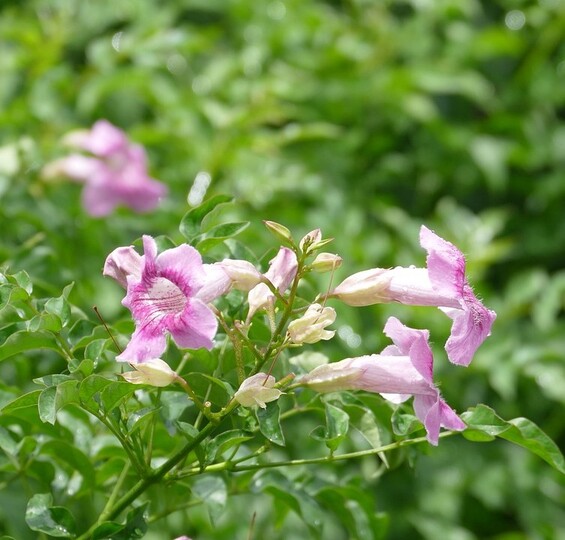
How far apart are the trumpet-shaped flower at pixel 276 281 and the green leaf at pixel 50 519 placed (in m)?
0.37

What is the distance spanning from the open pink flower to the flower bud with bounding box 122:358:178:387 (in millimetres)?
43

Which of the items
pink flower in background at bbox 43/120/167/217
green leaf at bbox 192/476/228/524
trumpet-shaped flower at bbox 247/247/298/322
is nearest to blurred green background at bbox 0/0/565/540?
pink flower in background at bbox 43/120/167/217

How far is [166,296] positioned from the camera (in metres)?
1.40

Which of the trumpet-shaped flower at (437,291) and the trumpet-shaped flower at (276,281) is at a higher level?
the trumpet-shaped flower at (276,281)

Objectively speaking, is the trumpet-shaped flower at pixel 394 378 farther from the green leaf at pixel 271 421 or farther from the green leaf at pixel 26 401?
the green leaf at pixel 26 401

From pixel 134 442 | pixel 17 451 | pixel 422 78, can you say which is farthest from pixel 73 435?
pixel 422 78

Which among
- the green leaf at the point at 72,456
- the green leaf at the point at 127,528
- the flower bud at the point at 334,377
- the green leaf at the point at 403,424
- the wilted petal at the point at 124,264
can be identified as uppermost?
the wilted petal at the point at 124,264

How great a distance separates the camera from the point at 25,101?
338 centimetres

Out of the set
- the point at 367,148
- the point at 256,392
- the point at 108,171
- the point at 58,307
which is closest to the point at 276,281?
the point at 256,392

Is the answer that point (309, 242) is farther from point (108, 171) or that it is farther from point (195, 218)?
point (108, 171)

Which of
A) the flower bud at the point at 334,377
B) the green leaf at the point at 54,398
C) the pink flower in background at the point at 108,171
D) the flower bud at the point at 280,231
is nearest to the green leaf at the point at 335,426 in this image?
the flower bud at the point at 334,377

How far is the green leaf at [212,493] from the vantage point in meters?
1.62

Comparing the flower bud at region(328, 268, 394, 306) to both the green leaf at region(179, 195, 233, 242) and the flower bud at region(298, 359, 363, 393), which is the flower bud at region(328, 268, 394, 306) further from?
the green leaf at region(179, 195, 233, 242)

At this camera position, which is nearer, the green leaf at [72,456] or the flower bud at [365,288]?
the flower bud at [365,288]
